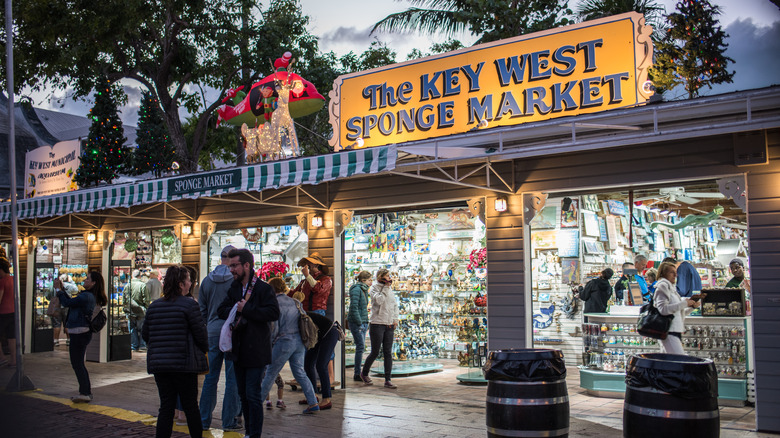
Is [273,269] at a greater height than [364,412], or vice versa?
[273,269]

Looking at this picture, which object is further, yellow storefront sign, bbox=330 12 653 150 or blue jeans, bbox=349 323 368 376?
blue jeans, bbox=349 323 368 376

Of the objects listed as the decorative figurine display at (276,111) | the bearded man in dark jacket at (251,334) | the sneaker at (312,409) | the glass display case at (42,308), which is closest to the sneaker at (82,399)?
the sneaker at (312,409)

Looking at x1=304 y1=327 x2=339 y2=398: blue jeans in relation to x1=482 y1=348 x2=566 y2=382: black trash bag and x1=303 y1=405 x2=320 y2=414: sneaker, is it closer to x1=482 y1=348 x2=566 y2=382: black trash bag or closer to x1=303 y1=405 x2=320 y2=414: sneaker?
x1=303 y1=405 x2=320 y2=414: sneaker

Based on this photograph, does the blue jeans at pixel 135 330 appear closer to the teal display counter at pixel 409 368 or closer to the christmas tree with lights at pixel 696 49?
the teal display counter at pixel 409 368

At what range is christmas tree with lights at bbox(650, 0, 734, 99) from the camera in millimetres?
8047

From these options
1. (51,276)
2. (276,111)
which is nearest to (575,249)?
(276,111)

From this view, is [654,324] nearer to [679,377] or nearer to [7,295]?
[679,377]

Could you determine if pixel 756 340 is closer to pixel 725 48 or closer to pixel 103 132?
pixel 725 48

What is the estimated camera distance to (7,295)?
10.6 m

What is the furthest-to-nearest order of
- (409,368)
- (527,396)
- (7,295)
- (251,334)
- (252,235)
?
(252,235) < (409,368) < (7,295) < (251,334) < (527,396)

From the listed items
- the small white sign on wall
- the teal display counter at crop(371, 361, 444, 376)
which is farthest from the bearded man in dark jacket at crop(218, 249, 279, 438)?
the small white sign on wall

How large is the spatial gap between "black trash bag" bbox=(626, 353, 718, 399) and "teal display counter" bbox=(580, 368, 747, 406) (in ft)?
12.9

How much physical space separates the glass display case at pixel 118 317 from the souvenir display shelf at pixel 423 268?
200 inches

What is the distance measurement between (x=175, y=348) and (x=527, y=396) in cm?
296
